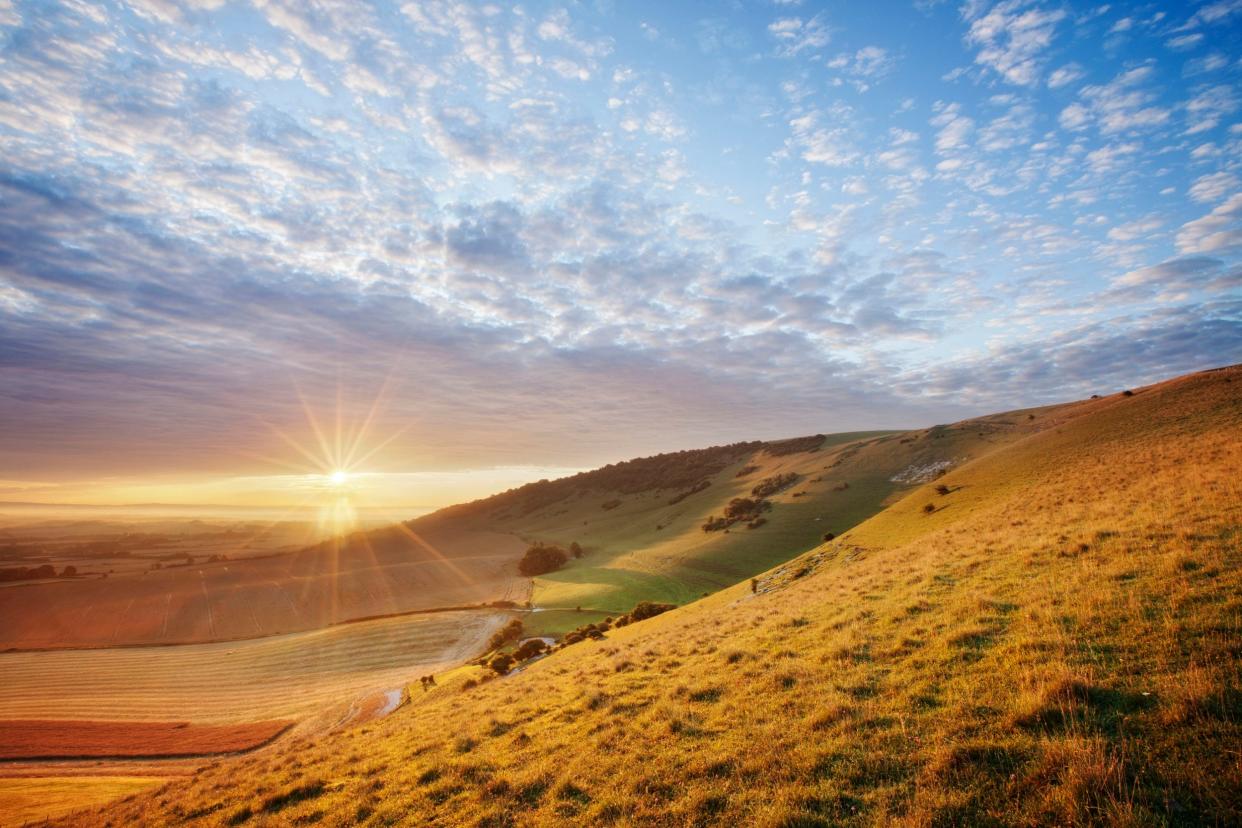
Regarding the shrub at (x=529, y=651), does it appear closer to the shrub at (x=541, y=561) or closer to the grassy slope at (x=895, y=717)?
the grassy slope at (x=895, y=717)

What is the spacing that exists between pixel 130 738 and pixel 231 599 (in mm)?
51036

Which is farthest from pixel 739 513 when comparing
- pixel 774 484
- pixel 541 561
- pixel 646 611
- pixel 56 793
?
pixel 56 793

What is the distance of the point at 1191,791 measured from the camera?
508 centimetres

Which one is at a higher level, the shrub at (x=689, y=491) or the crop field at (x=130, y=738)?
the shrub at (x=689, y=491)

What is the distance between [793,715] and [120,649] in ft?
315

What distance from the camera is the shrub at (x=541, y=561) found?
293 feet

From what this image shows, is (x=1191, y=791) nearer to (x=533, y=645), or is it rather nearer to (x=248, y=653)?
(x=533, y=645)

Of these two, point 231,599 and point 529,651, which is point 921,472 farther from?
point 231,599

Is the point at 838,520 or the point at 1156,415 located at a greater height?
the point at 1156,415

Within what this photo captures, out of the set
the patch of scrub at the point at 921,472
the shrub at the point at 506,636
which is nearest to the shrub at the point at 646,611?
the shrub at the point at 506,636

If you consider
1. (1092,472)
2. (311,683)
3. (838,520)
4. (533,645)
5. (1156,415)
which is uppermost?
(1156,415)

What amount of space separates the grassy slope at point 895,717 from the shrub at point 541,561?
70453 mm

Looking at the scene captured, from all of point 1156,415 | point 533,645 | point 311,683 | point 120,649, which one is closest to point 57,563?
point 120,649

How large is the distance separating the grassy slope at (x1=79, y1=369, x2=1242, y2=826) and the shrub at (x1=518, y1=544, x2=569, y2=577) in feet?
231
